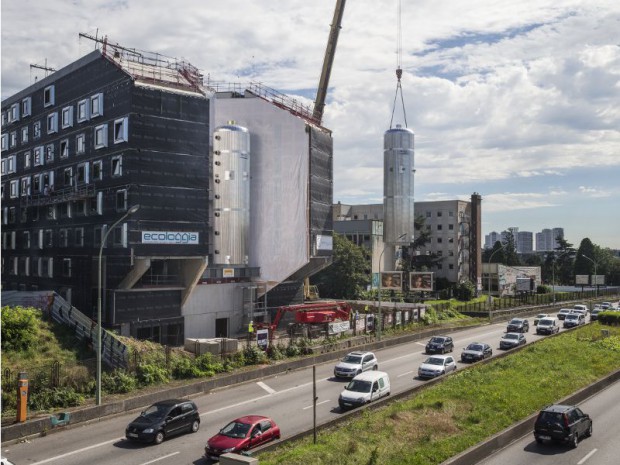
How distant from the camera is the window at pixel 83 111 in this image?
172ft

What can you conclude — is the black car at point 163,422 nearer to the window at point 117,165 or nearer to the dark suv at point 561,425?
the dark suv at point 561,425

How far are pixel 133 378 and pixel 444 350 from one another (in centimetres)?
2662

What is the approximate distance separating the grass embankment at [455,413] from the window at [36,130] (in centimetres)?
4781

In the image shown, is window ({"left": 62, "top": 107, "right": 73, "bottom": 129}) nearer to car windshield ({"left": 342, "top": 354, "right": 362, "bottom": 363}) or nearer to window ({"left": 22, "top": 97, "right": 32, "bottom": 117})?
window ({"left": 22, "top": 97, "right": 32, "bottom": 117})

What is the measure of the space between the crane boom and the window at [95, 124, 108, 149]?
1224 inches

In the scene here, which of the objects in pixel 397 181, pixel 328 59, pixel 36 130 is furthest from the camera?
pixel 328 59

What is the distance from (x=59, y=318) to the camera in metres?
45.4

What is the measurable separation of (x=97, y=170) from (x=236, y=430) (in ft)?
111

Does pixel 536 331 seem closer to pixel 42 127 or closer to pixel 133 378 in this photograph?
pixel 133 378

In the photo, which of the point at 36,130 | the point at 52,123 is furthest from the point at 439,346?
the point at 36,130

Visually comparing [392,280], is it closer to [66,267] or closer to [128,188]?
[128,188]

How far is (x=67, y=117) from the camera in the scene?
2195 inches

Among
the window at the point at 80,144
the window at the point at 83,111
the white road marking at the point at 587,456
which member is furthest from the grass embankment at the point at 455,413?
the window at the point at 83,111

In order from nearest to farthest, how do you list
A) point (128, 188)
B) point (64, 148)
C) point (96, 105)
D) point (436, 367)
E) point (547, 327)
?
point (436, 367) < point (128, 188) < point (96, 105) < point (64, 148) < point (547, 327)
